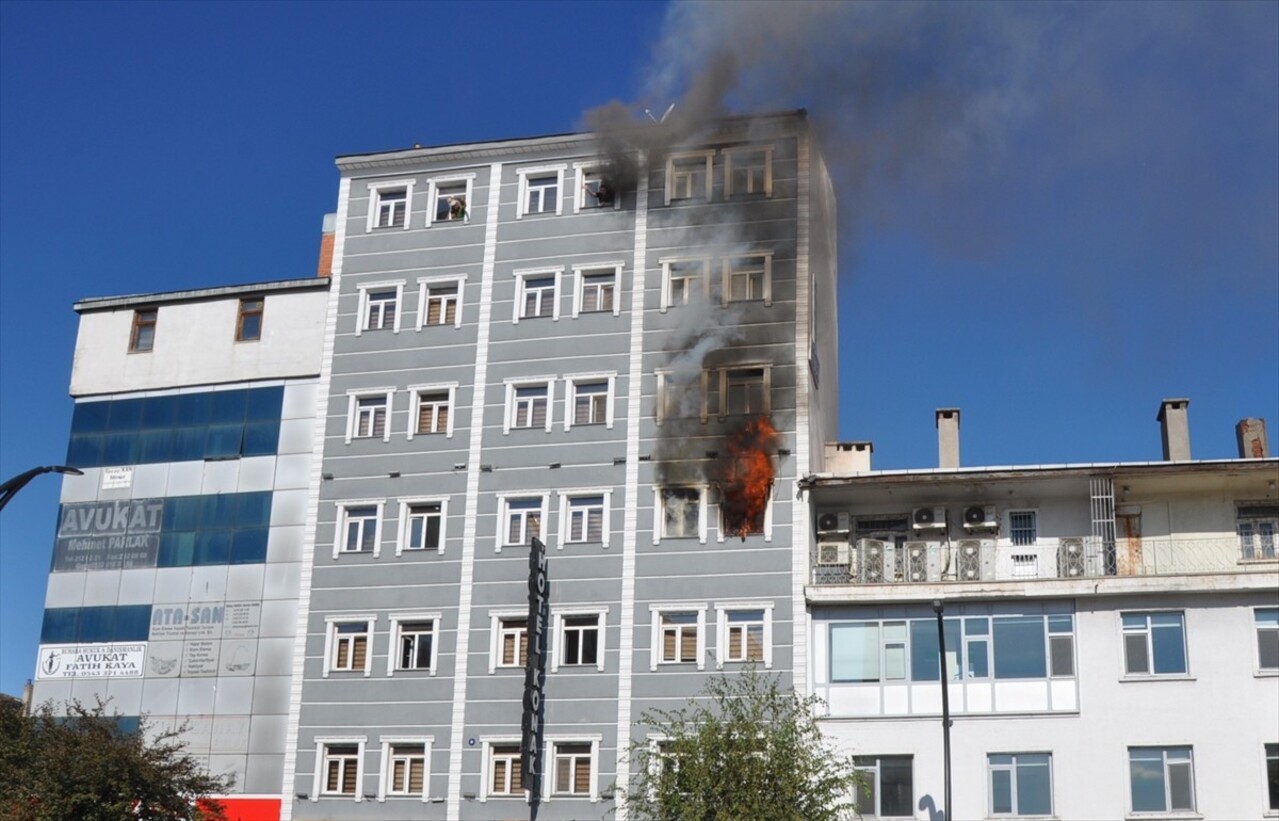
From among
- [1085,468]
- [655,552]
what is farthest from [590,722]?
[1085,468]

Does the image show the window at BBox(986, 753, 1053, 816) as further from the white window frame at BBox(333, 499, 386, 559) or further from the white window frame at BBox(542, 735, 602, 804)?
the white window frame at BBox(333, 499, 386, 559)

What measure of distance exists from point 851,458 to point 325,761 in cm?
1776

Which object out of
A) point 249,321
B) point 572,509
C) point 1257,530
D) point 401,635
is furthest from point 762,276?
point 249,321

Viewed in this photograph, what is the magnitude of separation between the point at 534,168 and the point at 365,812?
19.9m

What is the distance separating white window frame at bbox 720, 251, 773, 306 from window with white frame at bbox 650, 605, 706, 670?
9011 mm

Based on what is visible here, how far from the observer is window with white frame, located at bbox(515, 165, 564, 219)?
51125mm

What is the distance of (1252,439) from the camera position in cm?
4650

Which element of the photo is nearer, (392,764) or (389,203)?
(392,764)

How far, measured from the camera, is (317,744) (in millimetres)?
47219

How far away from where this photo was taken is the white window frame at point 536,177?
167 feet

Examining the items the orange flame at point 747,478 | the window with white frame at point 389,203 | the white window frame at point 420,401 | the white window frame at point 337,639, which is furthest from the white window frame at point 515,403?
the window with white frame at point 389,203

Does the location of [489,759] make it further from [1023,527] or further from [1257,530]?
[1257,530]

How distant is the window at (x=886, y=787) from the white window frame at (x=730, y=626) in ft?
12.3

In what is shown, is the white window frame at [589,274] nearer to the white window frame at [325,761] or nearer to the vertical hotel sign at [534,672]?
the vertical hotel sign at [534,672]
